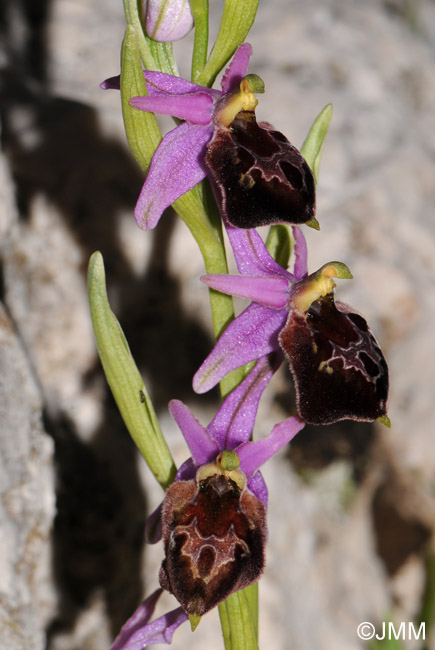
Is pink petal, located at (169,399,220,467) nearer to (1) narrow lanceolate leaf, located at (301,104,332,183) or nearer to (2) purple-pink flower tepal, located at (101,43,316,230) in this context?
(2) purple-pink flower tepal, located at (101,43,316,230)

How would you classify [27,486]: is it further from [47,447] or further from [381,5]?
[381,5]

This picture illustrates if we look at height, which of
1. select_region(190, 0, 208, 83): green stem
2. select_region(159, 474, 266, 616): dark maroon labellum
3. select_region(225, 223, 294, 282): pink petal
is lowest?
select_region(159, 474, 266, 616): dark maroon labellum

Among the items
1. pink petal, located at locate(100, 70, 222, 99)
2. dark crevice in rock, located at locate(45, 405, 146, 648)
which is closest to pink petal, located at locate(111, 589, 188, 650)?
dark crevice in rock, located at locate(45, 405, 146, 648)

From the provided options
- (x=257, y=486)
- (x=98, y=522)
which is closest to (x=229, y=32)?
Result: (x=257, y=486)

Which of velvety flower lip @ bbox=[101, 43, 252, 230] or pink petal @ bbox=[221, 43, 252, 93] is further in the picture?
pink petal @ bbox=[221, 43, 252, 93]

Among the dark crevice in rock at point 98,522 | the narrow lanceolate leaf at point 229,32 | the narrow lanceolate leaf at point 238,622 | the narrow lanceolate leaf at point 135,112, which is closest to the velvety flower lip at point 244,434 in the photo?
the narrow lanceolate leaf at point 238,622

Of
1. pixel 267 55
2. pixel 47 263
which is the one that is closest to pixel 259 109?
pixel 267 55

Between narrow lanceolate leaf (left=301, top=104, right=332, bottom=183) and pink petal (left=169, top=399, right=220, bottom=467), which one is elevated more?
narrow lanceolate leaf (left=301, top=104, right=332, bottom=183)
